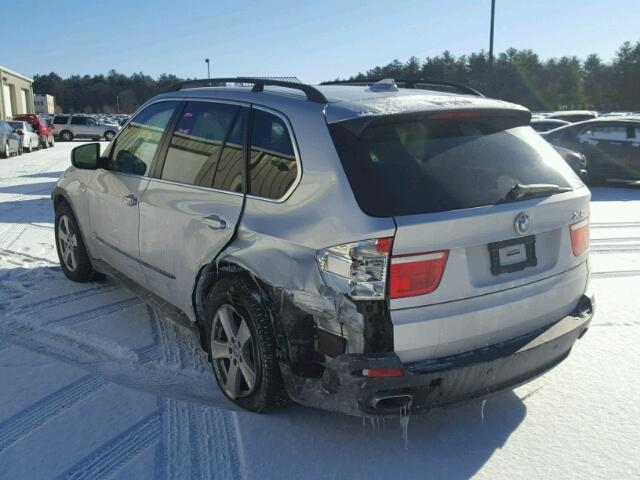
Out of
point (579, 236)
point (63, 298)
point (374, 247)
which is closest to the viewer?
point (374, 247)

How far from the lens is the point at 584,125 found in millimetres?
13852

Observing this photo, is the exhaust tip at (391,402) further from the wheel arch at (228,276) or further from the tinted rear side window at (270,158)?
the tinted rear side window at (270,158)

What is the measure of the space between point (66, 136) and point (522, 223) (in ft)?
135

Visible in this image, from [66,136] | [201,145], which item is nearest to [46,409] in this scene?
[201,145]

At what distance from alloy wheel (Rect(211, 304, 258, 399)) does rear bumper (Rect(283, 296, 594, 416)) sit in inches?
12.8

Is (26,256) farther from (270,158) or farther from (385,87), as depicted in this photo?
(385,87)

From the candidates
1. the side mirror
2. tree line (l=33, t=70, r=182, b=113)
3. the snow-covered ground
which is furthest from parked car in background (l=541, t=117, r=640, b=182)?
tree line (l=33, t=70, r=182, b=113)

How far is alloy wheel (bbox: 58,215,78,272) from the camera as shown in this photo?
17.7ft

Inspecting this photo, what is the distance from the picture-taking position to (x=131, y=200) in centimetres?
419

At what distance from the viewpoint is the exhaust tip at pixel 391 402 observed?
2583mm

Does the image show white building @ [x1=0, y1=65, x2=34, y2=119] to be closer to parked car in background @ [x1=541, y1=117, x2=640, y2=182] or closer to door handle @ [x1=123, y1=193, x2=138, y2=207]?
parked car in background @ [x1=541, y1=117, x2=640, y2=182]

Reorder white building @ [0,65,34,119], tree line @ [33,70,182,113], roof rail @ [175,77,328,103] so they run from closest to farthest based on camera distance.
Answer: roof rail @ [175,77,328,103], white building @ [0,65,34,119], tree line @ [33,70,182,113]

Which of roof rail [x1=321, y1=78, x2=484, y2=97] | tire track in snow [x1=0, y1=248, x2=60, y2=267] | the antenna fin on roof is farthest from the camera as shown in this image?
tire track in snow [x1=0, y1=248, x2=60, y2=267]

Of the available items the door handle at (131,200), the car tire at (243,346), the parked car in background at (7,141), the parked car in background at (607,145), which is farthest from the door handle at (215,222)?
the parked car in background at (7,141)
